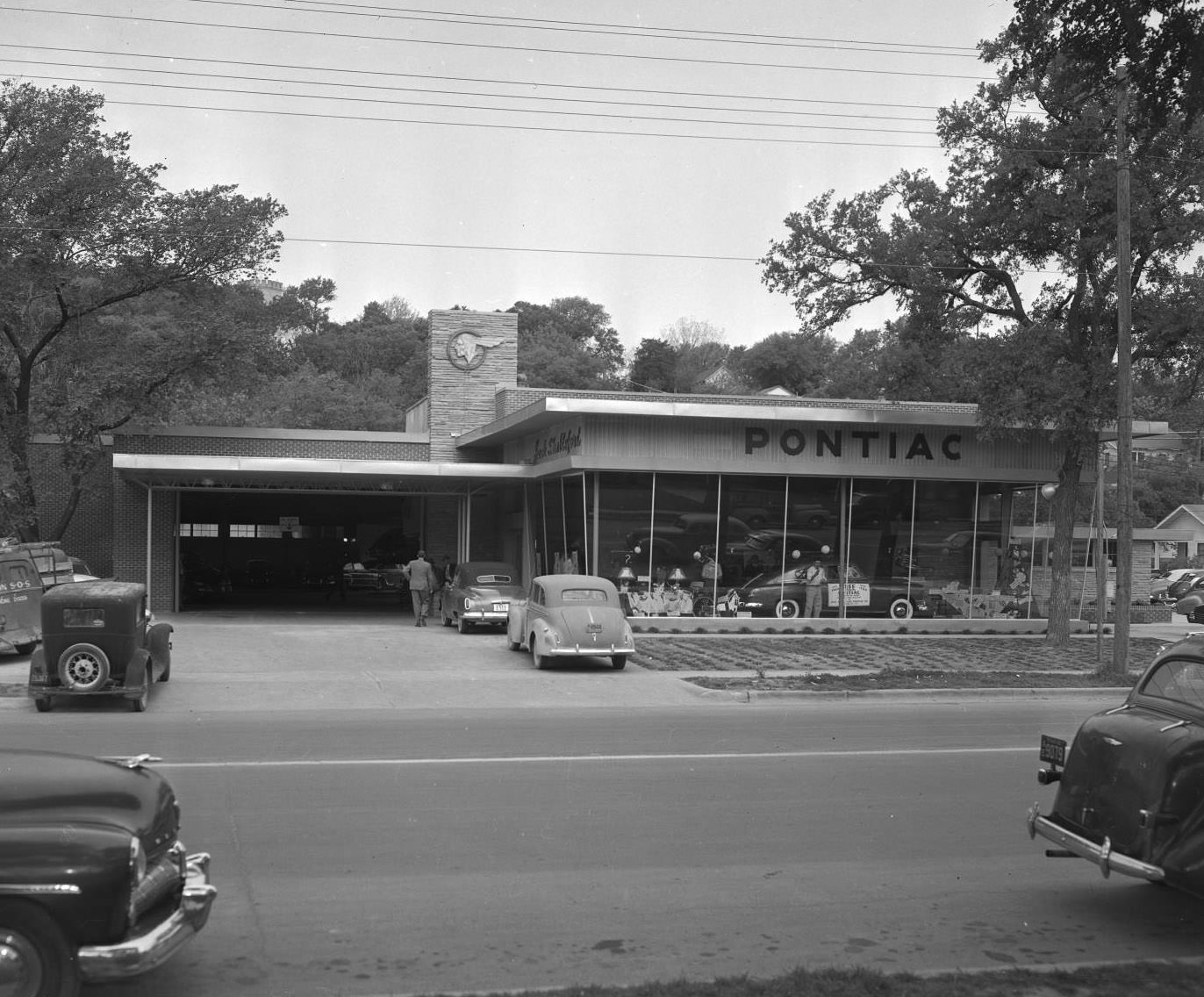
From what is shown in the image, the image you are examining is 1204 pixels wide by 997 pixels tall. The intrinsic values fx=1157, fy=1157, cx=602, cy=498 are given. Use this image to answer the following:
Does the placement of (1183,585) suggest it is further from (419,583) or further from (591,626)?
(591,626)

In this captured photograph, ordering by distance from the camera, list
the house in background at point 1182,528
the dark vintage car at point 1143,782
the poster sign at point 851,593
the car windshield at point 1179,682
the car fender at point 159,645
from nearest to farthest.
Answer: the dark vintage car at point 1143,782 → the car windshield at point 1179,682 → the car fender at point 159,645 → the poster sign at point 851,593 → the house in background at point 1182,528

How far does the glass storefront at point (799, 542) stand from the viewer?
27.0 m

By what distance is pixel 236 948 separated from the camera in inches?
233

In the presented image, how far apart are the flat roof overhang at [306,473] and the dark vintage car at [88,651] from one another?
43.9ft

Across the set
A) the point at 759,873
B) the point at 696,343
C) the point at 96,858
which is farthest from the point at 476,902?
the point at 696,343

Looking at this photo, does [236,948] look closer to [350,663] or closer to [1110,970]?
[1110,970]

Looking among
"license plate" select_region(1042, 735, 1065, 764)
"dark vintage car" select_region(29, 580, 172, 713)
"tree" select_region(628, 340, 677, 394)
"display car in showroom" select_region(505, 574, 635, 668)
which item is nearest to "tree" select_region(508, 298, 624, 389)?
"tree" select_region(628, 340, 677, 394)

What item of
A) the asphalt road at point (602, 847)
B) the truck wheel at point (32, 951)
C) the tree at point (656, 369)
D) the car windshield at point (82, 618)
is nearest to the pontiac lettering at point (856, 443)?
the asphalt road at point (602, 847)

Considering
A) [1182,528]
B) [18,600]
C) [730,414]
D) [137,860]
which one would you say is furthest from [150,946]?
[1182,528]

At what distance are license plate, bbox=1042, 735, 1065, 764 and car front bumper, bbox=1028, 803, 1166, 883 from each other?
31cm

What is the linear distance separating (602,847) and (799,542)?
67.9ft

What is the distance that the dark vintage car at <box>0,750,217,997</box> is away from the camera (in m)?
4.50

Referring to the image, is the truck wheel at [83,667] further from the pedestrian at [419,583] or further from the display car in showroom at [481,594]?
the pedestrian at [419,583]

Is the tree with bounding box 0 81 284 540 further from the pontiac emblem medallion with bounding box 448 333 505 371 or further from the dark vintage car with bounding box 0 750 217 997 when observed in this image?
the dark vintage car with bounding box 0 750 217 997
